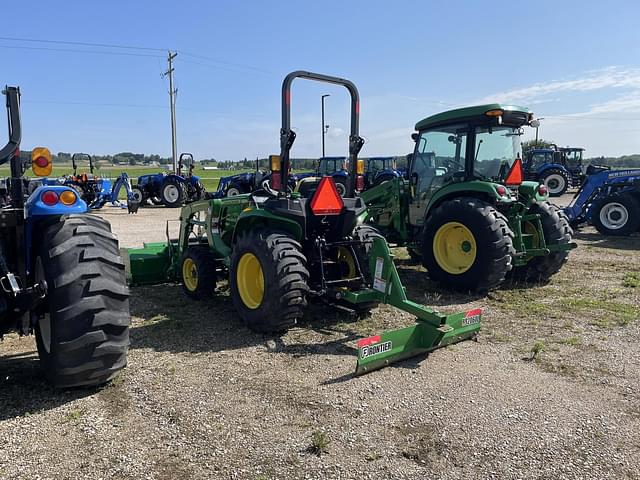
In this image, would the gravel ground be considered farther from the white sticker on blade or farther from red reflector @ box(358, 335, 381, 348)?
the white sticker on blade

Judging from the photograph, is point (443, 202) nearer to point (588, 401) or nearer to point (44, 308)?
point (588, 401)

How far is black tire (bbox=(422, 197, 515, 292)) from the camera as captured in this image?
625cm

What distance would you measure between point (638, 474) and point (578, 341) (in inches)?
88.4

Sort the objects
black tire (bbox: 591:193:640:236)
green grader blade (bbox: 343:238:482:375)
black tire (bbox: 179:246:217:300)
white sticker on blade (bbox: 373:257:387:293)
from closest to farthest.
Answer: green grader blade (bbox: 343:238:482:375) → white sticker on blade (bbox: 373:257:387:293) → black tire (bbox: 179:246:217:300) → black tire (bbox: 591:193:640:236)

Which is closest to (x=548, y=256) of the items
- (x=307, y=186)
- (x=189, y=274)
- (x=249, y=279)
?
(x=307, y=186)

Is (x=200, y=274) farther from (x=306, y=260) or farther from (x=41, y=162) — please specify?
(x=41, y=162)

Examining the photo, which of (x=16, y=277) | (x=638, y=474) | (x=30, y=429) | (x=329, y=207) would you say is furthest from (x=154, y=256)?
(x=638, y=474)

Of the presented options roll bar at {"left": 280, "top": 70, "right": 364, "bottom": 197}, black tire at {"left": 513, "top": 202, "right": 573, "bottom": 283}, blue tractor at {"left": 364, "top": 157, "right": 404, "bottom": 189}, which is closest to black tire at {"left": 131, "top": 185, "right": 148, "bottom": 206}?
blue tractor at {"left": 364, "top": 157, "right": 404, "bottom": 189}

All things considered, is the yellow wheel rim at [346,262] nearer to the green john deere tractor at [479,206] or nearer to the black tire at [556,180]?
the green john deere tractor at [479,206]

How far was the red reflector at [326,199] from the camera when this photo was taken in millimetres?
5152

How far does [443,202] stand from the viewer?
7238mm

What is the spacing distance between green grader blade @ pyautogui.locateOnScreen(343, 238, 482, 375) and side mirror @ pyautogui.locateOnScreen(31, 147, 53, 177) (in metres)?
2.44

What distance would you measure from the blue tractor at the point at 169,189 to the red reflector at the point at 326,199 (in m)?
15.9

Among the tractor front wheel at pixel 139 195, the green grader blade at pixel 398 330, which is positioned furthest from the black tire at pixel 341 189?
the tractor front wheel at pixel 139 195
